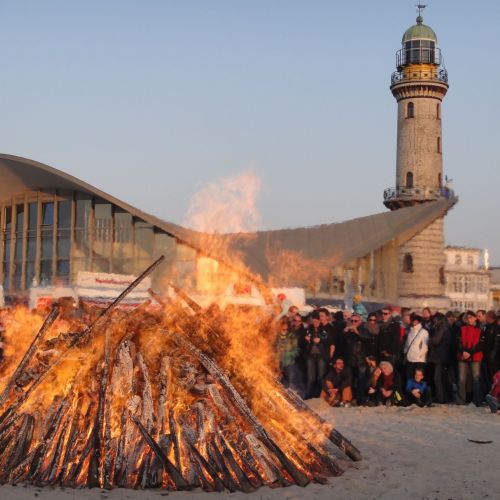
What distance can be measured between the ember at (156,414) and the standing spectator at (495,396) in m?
4.12

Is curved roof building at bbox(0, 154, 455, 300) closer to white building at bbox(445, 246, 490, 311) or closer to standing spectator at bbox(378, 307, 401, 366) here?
standing spectator at bbox(378, 307, 401, 366)

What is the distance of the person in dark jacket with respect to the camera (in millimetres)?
13172

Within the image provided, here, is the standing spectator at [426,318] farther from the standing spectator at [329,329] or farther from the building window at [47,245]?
the building window at [47,245]

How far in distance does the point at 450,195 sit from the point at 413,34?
11.1m

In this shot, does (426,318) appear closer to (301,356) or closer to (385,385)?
(385,385)

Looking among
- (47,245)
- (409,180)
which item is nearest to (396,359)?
(47,245)

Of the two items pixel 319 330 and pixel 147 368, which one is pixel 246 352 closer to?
pixel 147 368

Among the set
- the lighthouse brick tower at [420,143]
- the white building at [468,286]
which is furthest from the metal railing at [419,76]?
the white building at [468,286]

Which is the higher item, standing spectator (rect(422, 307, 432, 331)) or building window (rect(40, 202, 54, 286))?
building window (rect(40, 202, 54, 286))

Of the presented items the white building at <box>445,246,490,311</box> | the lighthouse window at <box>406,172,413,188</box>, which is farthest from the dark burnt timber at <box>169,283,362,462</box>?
the white building at <box>445,246,490,311</box>

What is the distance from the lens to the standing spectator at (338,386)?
1313 centimetres

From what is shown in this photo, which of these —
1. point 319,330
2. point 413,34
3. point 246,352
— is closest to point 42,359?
point 246,352

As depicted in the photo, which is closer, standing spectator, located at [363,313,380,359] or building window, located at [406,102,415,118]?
standing spectator, located at [363,313,380,359]

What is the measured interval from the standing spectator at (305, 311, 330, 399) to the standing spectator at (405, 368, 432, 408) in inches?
60.6
